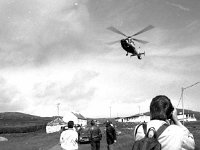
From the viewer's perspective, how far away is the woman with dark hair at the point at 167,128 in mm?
3459

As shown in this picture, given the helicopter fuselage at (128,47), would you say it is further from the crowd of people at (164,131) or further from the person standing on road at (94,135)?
the crowd of people at (164,131)

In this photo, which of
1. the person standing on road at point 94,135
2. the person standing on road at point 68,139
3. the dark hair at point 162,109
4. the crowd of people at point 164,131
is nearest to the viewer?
the crowd of people at point 164,131

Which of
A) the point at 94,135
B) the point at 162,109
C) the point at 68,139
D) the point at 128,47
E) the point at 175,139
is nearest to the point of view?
the point at 175,139

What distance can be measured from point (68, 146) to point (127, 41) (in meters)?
24.6

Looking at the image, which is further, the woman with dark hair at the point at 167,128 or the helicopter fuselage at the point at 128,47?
the helicopter fuselage at the point at 128,47

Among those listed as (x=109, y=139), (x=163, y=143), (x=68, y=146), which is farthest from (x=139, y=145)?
(x=109, y=139)

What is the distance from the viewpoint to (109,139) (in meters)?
18.3

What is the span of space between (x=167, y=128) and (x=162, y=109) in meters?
0.24

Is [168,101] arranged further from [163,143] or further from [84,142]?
[84,142]

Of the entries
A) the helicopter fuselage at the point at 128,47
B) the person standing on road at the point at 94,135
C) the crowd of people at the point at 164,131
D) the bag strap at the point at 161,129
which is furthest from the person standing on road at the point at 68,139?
the helicopter fuselage at the point at 128,47

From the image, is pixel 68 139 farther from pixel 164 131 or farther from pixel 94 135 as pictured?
pixel 94 135

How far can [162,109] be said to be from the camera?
3.71 meters

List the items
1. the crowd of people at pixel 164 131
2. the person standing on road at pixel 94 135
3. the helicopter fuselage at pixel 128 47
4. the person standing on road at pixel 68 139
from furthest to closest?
the helicopter fuselage at pixel 128 47 < the person standing on road at pixel 94 135 < the person standing on road at pixel 68 139 < the crowd of people at pixel 164 131

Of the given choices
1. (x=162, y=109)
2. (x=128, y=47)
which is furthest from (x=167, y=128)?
(x=128, y=47)
